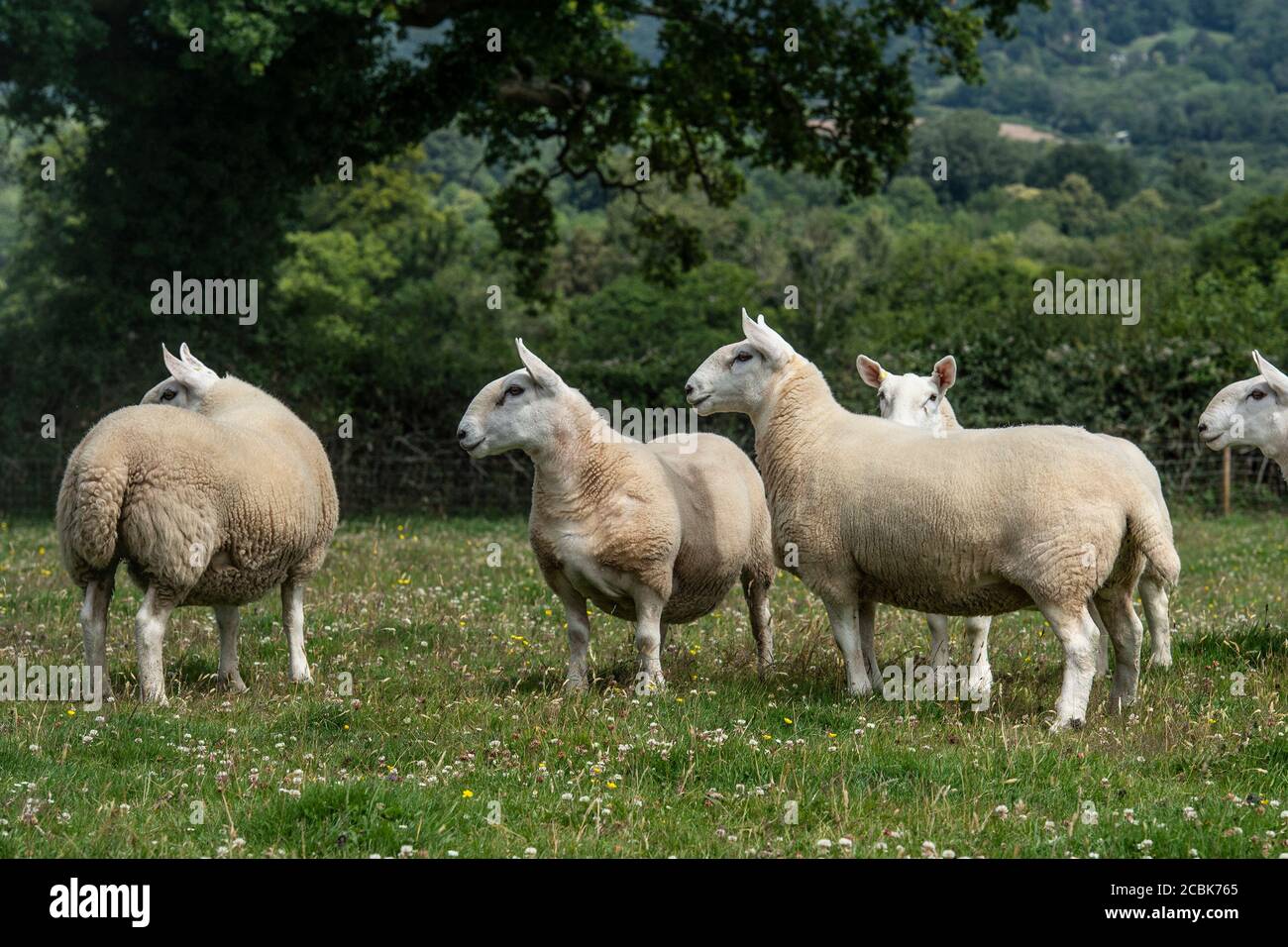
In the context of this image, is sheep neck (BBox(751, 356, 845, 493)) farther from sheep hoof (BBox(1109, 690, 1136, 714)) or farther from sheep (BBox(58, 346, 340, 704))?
sheep (BBox(58, 346, 340, 704))

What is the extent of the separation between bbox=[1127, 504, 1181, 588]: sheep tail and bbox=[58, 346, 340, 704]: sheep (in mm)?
4827

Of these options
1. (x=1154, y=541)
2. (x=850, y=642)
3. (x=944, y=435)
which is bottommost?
(x=850, y=642)

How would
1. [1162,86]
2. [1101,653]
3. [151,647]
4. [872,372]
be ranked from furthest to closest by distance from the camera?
[1162,86] < [872,372] < [1101,653] < [151,647]

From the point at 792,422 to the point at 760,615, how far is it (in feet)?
4.65

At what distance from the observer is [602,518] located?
27.9 feet

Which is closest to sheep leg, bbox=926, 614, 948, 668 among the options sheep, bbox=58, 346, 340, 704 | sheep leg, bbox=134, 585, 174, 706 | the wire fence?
sheep, bbox=58, 346, 340, 704

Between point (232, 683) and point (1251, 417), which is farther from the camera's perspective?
point (1251, 417)

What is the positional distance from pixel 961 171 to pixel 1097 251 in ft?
139

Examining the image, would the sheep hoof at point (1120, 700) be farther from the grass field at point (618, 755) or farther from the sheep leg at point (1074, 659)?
the sheep leg at point (1074, 659)

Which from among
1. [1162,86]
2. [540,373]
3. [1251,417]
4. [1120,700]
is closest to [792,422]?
[540,373]

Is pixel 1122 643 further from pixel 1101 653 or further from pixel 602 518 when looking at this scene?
pixel 602 518

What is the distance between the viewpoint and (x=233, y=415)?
9281mm

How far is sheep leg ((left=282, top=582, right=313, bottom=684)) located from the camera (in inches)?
355

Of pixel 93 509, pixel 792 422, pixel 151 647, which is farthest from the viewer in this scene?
pixel 792 422
